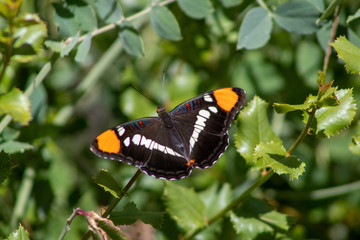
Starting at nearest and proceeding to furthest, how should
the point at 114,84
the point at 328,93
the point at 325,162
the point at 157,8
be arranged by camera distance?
the point at 328,93
the point at 157,8
the point at 325,162
the point at 114,84

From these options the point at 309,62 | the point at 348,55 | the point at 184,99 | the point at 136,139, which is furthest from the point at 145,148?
the point at 309,62

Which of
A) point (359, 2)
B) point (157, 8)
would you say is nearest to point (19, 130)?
point (157, 8)

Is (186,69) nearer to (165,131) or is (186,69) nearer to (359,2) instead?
(165,131)

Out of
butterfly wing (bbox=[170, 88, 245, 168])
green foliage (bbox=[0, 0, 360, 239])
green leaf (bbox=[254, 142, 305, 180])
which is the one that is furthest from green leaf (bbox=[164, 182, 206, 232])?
green leaf (bbox=[254, 142, 305, 180])

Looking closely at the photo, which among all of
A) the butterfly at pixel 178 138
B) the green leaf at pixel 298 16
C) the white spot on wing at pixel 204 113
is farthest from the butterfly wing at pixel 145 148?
the green leaf at pixel 298 16

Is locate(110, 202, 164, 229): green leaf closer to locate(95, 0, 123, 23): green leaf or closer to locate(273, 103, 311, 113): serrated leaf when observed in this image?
locate(273, 103, 311, 113): serrated leaf

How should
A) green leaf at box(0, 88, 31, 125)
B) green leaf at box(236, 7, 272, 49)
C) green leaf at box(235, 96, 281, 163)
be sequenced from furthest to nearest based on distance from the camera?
green leaf at box(236, 7, 272, 49) → green leaf at box(235, 96, 281, 163) → green leaf at box(0, 88, 31, 125)
